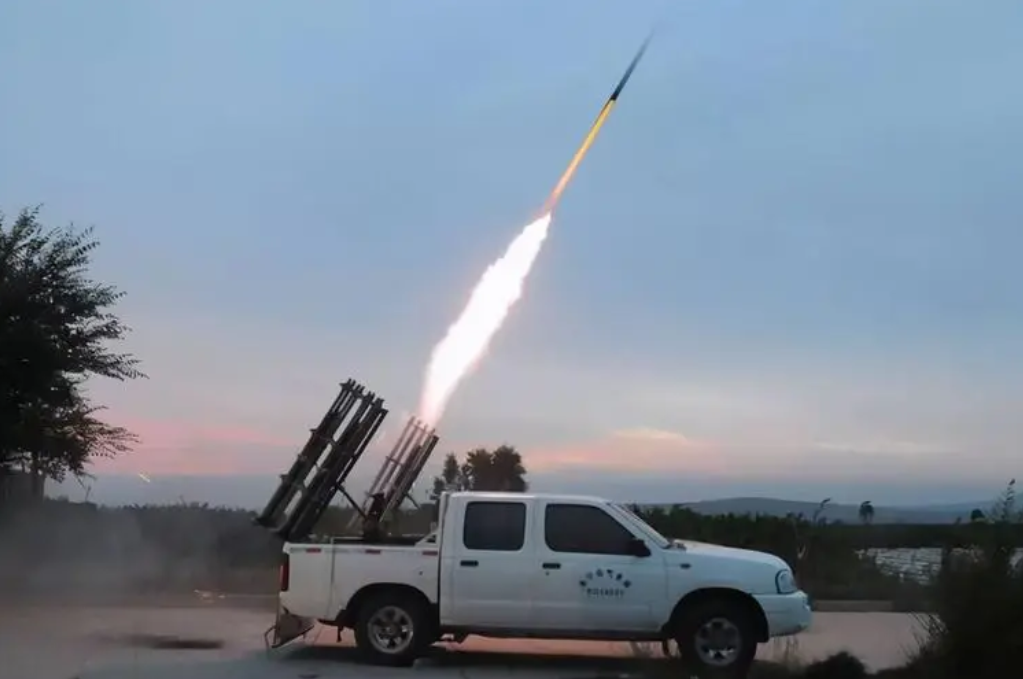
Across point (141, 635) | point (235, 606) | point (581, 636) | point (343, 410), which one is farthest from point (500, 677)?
point (235, 606)

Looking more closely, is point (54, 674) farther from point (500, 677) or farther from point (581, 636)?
point (581, 636)

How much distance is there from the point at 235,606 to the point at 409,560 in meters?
6.28

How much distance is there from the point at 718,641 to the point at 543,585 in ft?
6.07

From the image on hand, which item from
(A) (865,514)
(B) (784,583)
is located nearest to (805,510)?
(A) (865,514)

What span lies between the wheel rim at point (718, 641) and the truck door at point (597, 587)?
47 centimetres

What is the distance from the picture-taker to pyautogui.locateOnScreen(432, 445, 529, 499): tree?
23859 millimetres

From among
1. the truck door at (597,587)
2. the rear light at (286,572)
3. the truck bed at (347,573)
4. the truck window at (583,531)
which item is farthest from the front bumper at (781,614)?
the rear light at (286,572)

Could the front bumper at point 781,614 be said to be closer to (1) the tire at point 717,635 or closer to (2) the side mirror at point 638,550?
(1) the tire at point 717,635

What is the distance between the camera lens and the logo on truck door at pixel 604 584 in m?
13.8

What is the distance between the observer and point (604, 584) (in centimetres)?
1384

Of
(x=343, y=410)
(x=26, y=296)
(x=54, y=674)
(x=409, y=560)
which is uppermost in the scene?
(x=26, y=296)

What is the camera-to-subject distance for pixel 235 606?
19.4 meters

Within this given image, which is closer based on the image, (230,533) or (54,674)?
(54,674)

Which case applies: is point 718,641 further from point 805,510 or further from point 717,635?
point 805,510
